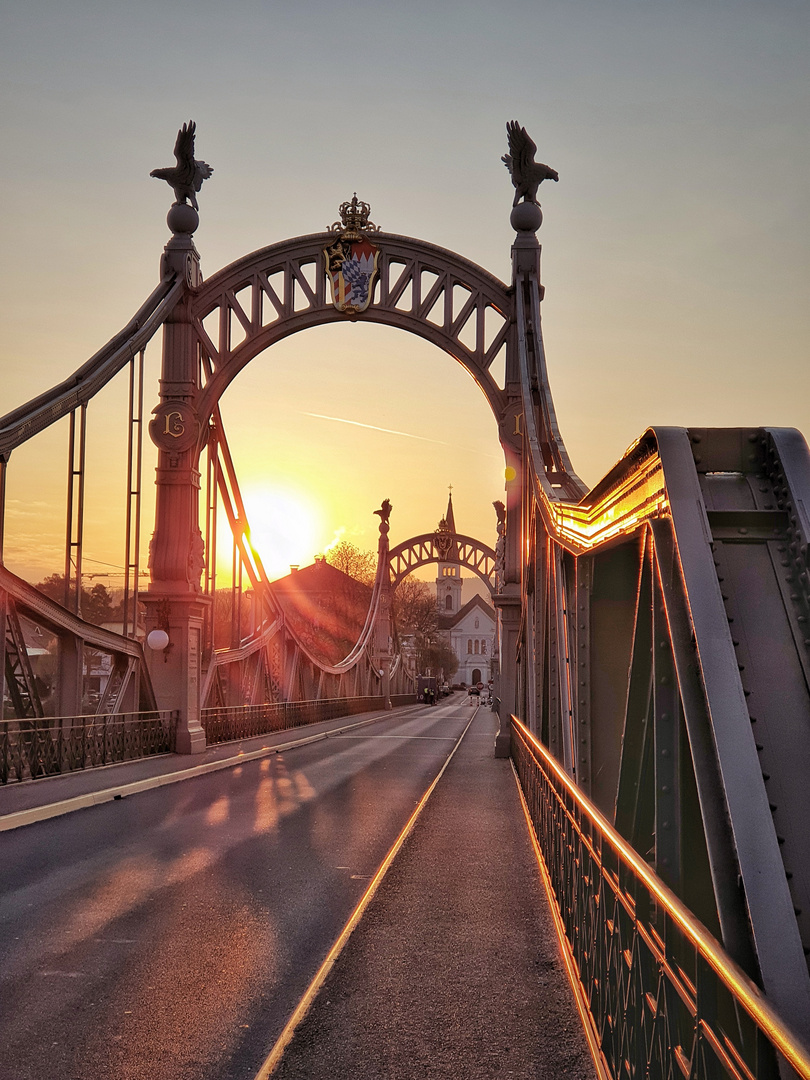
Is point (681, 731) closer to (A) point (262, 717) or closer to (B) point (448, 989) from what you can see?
(B) point (448, 989)

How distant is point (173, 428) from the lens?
1955 centimetres

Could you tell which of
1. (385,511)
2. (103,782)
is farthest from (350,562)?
(103,782)

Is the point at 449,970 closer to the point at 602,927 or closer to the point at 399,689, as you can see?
the point at 602,927

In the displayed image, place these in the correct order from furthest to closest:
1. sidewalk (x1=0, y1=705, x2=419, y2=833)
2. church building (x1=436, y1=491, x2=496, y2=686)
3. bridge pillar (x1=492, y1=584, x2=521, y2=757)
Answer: church building (x1=436, y1=491, x2=496, y2=686) < bridge pillar (x1=492, y1=584, x2=521, y2=757) < sidewalk (x1=0, y1=705, x2=419, y2=833)

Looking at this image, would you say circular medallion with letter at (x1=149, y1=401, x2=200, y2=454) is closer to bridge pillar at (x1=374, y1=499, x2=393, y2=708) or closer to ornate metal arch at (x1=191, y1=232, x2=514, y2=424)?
ornate metal arch at (x1=191, y1=232, x2=514, y2=424)

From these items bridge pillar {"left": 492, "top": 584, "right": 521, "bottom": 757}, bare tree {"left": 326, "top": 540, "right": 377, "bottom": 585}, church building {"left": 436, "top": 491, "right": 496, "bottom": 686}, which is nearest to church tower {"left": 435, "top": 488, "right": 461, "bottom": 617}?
church building {"left": 436, "top": 491, "right": 496, "bottom": 686}

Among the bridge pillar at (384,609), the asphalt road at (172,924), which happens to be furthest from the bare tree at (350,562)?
the asphalt road at (172,924)

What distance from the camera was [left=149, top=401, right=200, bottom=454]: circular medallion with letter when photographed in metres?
19.5

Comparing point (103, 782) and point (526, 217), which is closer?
point (103, 782)

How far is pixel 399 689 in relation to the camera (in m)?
77.1

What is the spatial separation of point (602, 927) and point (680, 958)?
63.6 inches

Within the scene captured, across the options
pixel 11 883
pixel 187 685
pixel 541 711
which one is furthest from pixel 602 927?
pixel 187 685

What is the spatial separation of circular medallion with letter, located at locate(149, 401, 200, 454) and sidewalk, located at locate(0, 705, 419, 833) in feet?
18.8

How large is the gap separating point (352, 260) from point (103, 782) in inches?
419
